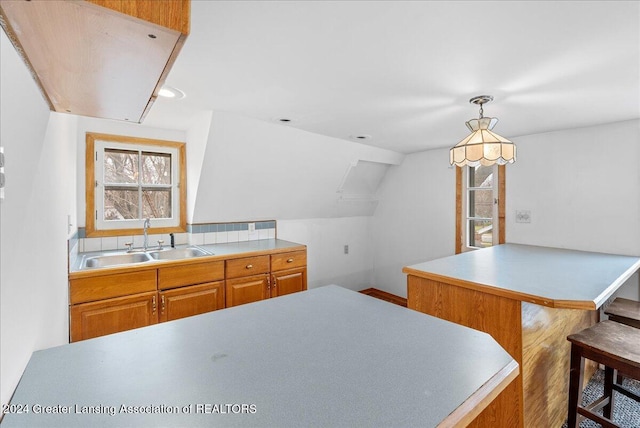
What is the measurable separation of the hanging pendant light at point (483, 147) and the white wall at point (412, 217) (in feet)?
5.37

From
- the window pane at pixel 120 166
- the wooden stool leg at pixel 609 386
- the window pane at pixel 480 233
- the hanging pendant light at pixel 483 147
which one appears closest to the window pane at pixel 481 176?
the window pane at pixel 480 233

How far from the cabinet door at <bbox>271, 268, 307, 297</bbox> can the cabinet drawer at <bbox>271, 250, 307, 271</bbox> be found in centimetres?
5

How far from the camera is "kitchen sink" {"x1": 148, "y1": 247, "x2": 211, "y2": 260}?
8.61ft

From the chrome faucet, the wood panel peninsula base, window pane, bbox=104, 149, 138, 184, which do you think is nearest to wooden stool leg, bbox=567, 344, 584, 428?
the wood panel peninsula base

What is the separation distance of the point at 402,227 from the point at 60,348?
3.65m

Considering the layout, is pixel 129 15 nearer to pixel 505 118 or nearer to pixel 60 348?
pixel 60 348

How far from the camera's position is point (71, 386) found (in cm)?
66

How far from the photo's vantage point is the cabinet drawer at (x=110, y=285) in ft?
6.25

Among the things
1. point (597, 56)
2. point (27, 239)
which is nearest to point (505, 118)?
point (597, 56)

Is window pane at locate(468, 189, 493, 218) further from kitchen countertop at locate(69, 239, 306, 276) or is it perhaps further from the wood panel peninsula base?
kitchen countertop at locate(69, 239, 306, 276)

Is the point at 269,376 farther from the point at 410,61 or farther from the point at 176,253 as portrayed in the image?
the point at 176,253

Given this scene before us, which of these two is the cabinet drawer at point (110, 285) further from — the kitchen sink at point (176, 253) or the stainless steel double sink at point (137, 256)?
the kitchen sink at point (176, 253)

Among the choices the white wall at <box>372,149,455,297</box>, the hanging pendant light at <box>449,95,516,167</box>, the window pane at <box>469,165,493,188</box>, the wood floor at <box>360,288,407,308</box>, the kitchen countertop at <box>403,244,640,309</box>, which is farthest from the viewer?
the wood floor at <box>360,288,407,308</box>

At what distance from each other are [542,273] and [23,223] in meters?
2.32
